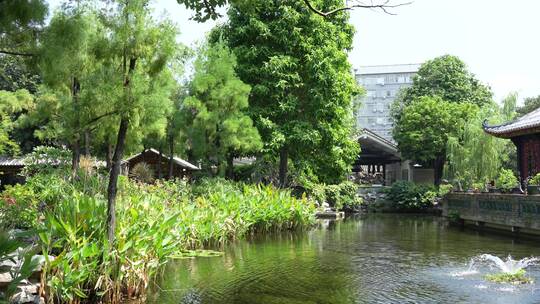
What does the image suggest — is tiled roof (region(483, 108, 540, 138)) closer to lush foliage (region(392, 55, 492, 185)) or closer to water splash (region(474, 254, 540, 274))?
water splash (region(474, 254, 540, 274))

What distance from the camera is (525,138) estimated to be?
20984mm

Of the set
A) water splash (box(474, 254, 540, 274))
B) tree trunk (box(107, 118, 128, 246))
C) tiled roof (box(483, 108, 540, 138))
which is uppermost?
tiled roof (box(483, 108, 540, 138))

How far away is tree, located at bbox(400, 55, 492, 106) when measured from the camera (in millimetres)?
39156

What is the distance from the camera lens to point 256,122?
20656 millimetres

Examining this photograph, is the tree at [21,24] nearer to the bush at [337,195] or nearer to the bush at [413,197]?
the bush at [337,195]

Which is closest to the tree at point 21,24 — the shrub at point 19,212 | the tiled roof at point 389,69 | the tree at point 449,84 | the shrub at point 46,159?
the shrub at point 19,212

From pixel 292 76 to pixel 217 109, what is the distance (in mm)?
4473

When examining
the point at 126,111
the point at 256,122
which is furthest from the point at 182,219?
the point at 256,122

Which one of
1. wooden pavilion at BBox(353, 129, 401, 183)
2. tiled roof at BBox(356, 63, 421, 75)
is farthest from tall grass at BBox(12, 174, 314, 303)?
tiled roof at BBox(356, 63, 421, 75)

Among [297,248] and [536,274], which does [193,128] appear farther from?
[536,274]

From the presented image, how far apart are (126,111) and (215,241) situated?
5734 mm

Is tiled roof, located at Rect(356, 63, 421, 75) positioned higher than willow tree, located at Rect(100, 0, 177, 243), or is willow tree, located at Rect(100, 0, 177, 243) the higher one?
tiled roof, located at Rect(356, 63, 421, 75)

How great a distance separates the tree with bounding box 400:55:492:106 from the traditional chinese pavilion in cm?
1757

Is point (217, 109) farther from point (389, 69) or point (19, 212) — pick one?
point (389, 69)
